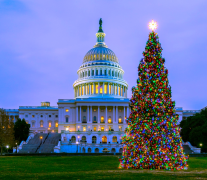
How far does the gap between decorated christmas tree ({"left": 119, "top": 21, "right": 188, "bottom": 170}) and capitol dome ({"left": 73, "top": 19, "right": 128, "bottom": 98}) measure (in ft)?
307

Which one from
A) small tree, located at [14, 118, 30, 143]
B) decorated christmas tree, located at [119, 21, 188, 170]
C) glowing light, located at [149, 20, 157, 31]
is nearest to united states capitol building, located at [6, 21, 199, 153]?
small tree, located at [14, 118, 30, 143]

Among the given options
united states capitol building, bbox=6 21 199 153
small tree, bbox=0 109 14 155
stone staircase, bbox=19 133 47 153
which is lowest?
stone staircase, bbox=19 133 47 153

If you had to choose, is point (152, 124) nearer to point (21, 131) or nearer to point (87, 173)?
point (87, 173)

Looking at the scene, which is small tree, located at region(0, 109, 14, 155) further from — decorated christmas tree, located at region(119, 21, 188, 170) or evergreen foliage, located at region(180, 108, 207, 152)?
decorated christmas tree, located at region(119, 21, 188, 170)

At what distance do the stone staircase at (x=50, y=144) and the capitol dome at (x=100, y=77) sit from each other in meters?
32.9

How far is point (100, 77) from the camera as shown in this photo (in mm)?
126188

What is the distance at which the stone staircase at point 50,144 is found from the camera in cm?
7521

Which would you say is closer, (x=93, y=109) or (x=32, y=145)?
(x=32, y=145)

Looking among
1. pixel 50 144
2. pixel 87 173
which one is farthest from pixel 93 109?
pixel 87 173

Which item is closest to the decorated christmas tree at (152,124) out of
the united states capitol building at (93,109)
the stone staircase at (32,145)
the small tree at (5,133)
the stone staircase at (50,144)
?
the small tree at (5,133)

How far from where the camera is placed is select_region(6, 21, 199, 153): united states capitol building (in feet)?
295

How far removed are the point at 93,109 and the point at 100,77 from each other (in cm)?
1859

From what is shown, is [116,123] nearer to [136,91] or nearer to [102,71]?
[102,71]

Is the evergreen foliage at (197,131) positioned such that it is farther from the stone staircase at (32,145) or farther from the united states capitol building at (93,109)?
the stone staircase at (32,145)
